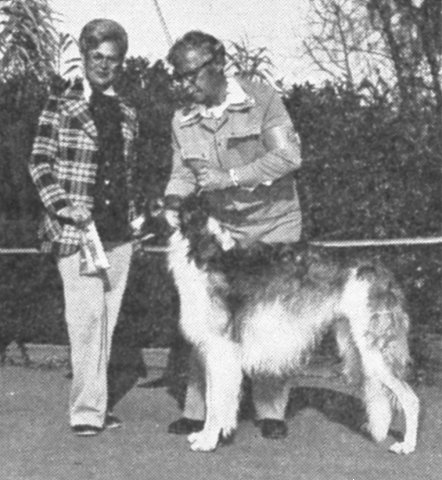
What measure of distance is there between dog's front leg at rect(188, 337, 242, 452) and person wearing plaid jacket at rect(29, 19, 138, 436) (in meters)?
0.70

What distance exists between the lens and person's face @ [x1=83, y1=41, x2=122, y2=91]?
721 centimetres

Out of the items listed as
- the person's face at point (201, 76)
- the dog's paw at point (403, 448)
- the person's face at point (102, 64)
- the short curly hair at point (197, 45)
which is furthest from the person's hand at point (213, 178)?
the dog's paw at point (403, 448)

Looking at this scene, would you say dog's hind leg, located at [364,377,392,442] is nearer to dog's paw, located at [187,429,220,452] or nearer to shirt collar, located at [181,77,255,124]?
dog's paw, located at [187,429,220,452]

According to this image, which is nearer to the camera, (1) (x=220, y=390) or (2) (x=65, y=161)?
(1) (x=220, y=390)

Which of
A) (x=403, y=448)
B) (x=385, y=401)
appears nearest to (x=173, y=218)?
(x=385, y=401)

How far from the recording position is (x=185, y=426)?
7.61 meters

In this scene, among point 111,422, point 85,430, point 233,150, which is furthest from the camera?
point 111,422

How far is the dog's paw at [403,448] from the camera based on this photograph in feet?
23.1

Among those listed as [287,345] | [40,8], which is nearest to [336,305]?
[287,345]

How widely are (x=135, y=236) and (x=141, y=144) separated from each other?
210cm

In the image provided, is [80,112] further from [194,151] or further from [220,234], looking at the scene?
[220,234]

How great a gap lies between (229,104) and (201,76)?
23cm

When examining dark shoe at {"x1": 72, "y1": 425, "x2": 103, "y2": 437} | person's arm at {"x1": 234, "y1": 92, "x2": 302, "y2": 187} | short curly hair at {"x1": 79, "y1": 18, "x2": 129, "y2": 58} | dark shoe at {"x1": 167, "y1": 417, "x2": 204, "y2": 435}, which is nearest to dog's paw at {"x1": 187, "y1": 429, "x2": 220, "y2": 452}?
dark shoe at {"x1": 167, "y1": 417, "x2": 204, "y2": 435}

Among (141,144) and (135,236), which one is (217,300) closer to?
(135,236)
